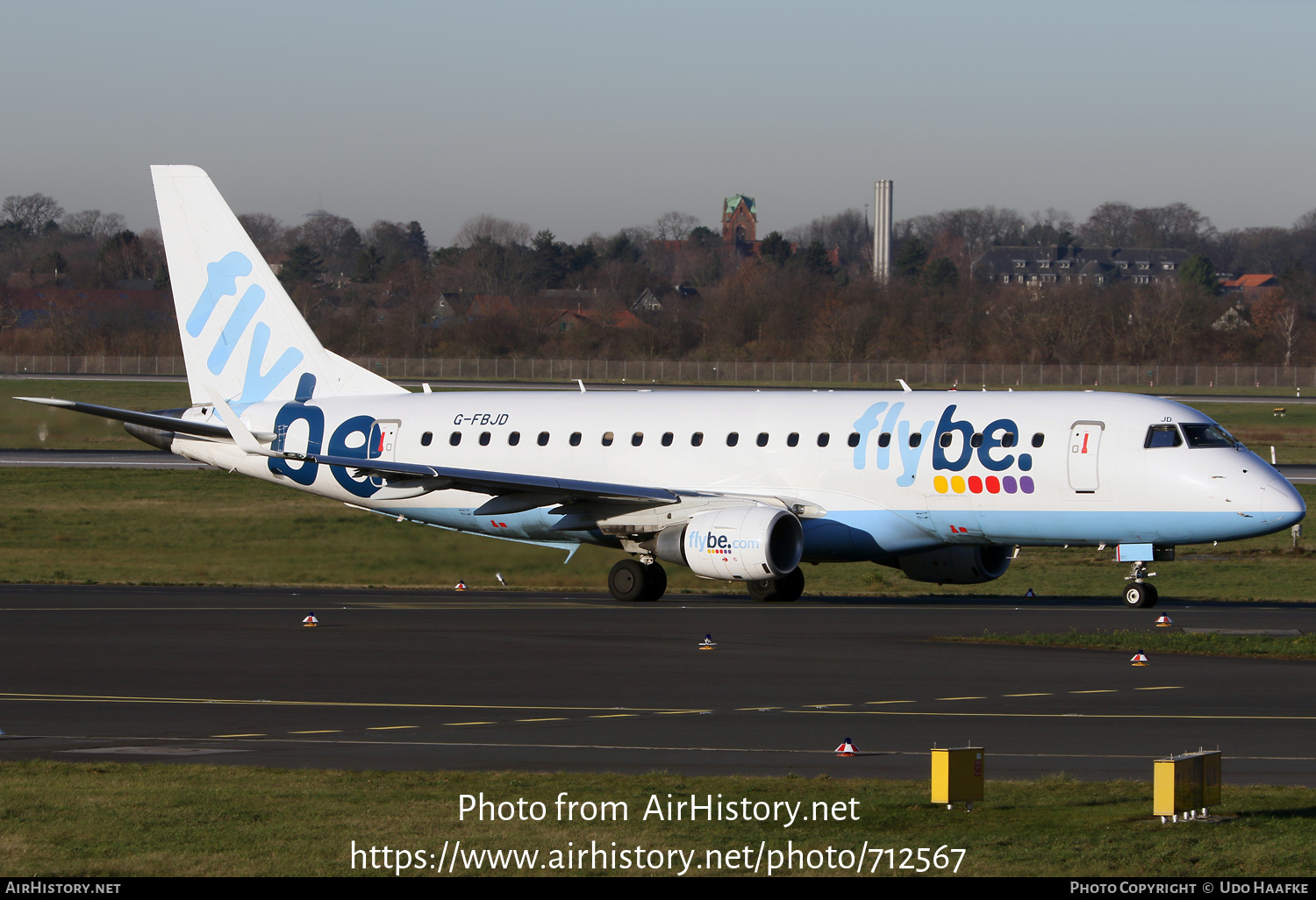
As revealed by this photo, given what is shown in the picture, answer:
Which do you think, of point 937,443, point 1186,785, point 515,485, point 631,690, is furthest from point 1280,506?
point 1186,785

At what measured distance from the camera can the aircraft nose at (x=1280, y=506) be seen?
30891 mm

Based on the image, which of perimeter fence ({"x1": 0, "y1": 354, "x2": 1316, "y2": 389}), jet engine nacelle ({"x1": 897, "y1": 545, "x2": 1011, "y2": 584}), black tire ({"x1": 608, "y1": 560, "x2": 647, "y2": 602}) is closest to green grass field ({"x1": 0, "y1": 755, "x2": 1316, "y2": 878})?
jet engine nacelle ({"x1": 897, "y1": 545, "x2": 1011, "y2": 584})

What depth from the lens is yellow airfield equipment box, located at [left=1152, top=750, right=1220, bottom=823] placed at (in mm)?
12102

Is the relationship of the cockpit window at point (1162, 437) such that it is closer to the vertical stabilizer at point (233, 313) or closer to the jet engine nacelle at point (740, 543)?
the jet engine nacelle at point (740, 543)

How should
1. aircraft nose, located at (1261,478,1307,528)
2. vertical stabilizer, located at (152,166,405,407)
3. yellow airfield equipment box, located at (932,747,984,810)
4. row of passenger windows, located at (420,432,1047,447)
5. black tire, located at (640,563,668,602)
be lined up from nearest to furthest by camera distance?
1. yellow airfield equipment box, located at (932,747,984,810)
2. aircraft nose, located at (1261,478,1307,528)
3. row of passenger windows, located at (420,432,1047,447)
4. black tire, located at (640,563,668,602)
5. vertical stabilizer, located at (152,166,405,407)

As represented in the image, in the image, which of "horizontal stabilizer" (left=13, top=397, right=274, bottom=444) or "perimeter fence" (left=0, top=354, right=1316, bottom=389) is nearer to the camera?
"horizontal stabilizer" (left=13, top=397, right=274, bottom=444)

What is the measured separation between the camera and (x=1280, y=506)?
102 ft

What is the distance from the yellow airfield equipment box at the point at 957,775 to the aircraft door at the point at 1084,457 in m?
20.2

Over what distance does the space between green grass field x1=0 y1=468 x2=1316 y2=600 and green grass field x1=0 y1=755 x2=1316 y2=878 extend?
2302cm

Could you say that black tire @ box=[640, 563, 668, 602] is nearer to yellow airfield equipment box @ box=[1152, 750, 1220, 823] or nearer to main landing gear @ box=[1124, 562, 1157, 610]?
main landing gear @ box=[1124, 562, 1157, 610]

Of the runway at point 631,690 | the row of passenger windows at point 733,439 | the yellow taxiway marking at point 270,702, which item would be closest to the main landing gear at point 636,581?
the runway at point 631,690

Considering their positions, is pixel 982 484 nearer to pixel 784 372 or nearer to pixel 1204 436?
pixel 1204 436

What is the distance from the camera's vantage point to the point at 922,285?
181875mm

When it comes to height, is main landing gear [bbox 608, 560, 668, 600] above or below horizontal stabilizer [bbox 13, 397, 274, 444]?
below
